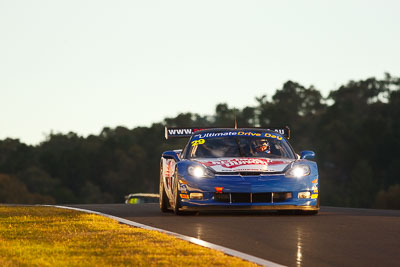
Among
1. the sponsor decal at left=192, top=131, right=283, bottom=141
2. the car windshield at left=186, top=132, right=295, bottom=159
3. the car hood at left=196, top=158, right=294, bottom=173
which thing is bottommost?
the car hood at left=196, top=158, right=294, bottom=173

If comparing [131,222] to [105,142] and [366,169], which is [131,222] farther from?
[105,142]

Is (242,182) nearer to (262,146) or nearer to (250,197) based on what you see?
(250,197)

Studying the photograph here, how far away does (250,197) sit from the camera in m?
14.9

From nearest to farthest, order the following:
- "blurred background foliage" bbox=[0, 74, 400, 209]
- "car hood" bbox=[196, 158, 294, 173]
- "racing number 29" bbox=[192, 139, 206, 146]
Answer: "car hood" bbox=[196, 158, 294, 173] < "racing number 29" bbox=[192, 139, 206, 146] < "blurred background foliage" bbox=[0, 74, 400, 209]

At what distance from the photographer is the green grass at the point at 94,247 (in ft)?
30.2

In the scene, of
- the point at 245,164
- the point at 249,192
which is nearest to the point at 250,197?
the point at 249,192

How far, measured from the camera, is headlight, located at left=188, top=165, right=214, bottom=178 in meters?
15.1

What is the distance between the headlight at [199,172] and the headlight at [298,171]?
1.16 m

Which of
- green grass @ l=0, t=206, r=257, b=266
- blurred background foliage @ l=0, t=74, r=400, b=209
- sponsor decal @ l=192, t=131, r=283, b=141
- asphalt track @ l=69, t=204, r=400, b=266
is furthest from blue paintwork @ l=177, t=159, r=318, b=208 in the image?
blurred background foliage @ l=0, t=74, r=400, b=209

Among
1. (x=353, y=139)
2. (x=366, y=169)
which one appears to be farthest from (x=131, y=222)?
(x=353, y=139)

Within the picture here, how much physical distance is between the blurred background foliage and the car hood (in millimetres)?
83759

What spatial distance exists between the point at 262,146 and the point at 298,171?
121 cm

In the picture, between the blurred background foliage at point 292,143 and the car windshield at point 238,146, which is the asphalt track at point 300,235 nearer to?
the car windshield at point 238,146

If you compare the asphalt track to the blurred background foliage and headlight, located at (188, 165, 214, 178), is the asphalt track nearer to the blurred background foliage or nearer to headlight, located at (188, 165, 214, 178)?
headlight, located at (188, 165, 214, 178)
